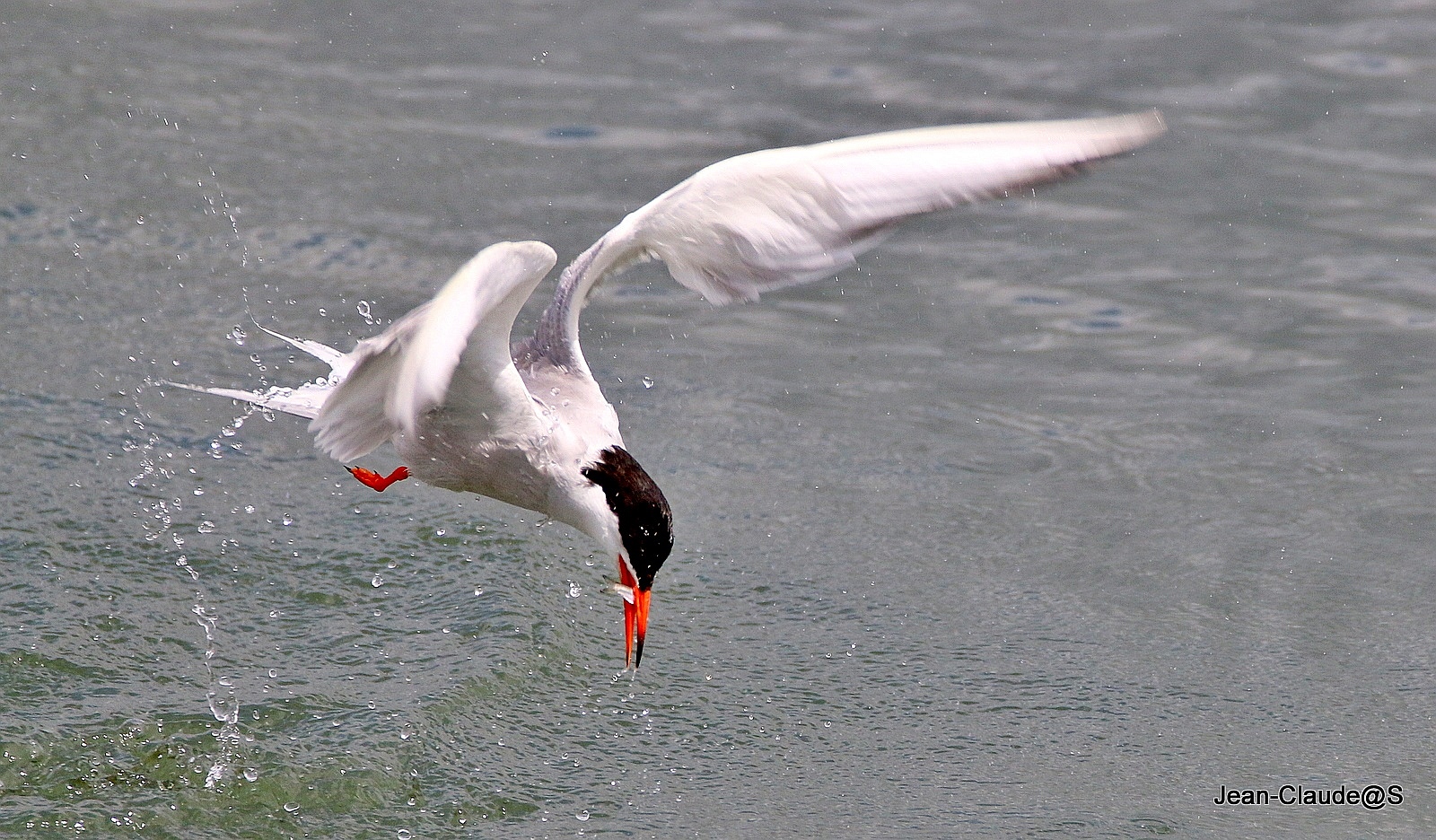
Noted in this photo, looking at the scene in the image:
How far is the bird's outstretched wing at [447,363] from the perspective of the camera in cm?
285

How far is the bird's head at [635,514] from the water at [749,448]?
699mm

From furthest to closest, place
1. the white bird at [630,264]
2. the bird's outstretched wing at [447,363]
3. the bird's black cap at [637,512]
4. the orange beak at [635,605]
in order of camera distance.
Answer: the orange beak at [635,605] < the bird's black cap at [637,512] < the white bird at [630,264] < the bird's outstretched wing at [447,363]

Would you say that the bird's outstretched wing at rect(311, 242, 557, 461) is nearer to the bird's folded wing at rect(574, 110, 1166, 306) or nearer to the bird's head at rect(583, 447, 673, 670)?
the bird's head at rect(583, 447, 673, 670)

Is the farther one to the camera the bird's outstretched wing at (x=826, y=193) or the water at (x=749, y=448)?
the water at (x=749, y=448)

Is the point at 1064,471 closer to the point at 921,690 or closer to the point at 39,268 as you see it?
the point at 921,690

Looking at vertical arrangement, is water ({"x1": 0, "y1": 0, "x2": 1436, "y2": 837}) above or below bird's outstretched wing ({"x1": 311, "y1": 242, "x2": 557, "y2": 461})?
below

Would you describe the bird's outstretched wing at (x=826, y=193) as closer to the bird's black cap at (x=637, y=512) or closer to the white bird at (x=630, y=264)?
the white bird at (x=630, y=264)

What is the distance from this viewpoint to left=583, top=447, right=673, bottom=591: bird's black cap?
381cm

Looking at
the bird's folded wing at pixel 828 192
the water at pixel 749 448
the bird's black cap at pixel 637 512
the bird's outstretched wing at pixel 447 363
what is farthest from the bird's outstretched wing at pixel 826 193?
the water at pixel 749 448

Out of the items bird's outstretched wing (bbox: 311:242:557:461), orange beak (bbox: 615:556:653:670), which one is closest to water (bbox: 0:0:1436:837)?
orange beak (bbox: 615:556:653:670)

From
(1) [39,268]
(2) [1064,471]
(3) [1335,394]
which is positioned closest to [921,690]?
(2) [1064,471]

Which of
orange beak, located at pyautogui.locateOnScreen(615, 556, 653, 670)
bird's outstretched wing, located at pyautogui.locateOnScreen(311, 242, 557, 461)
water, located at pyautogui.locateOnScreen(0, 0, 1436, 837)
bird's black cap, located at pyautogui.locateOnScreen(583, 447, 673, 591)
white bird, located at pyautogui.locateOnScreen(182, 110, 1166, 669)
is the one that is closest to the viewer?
bird's outstretched wing, located at pyautogui.locateOnScreen(311, 242, 557, 461)

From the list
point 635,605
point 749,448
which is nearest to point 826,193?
point 635,605

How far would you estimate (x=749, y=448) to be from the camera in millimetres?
6238
